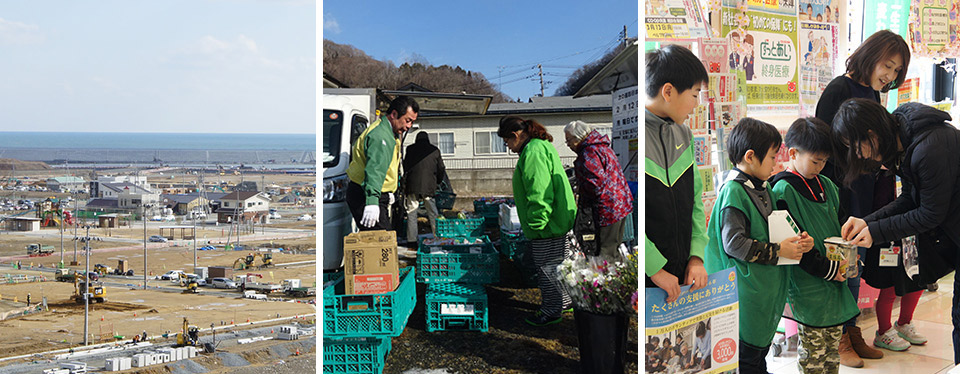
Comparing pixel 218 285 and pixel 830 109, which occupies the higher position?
pixel 830 109

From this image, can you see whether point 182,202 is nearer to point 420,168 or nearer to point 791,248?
point 420,168

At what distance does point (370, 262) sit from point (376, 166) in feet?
1.41

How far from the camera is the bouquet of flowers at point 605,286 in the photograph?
2611mm

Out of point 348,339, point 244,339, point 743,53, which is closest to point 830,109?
point 743,53

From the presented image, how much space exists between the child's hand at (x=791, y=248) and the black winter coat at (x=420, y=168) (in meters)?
2.12

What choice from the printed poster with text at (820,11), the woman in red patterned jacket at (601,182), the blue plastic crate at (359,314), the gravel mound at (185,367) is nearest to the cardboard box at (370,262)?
the blue plastic crate at (359,314)

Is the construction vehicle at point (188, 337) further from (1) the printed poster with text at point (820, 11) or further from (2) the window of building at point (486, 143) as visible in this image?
(1) the printed poster with text at point (820, 11)

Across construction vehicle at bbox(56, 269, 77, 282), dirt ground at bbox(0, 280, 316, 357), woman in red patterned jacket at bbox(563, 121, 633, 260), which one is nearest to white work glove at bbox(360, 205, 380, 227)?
woman in red patterned jacket at bbox(563, 121, 633, 260)

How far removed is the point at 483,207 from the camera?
6750mm

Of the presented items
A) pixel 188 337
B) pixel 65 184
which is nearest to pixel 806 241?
pixel 65 184

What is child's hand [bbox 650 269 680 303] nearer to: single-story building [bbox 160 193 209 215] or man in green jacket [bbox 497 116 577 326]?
man in green jacket [bbox 497 116 577 326]

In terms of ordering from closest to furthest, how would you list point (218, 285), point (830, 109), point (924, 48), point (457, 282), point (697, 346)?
point (697, 346) < point (830, 109) < point (457, 282) < point (924, 48) < point (218, 285)

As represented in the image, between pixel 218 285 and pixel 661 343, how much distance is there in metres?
21.3

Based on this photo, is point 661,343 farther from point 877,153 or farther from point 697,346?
point 877,153
